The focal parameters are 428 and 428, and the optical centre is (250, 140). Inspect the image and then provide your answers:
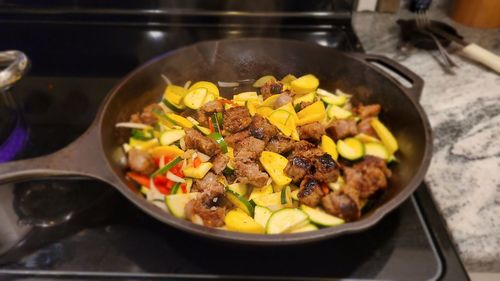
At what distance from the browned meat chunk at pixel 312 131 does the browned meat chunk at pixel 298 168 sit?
1.3 inches

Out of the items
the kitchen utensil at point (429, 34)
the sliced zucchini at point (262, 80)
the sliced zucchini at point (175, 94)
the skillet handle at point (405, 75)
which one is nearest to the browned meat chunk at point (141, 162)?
the sliced zucchini at point (175, 94)

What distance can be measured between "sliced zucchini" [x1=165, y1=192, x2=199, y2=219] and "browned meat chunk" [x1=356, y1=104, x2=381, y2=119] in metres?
0.49

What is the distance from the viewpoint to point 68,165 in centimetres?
79

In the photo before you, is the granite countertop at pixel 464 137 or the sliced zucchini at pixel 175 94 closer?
the sliced zucchini at pixel 175 94

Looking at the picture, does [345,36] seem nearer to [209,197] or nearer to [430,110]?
[430,110]

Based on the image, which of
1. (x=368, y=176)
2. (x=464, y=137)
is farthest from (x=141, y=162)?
(x=464, y=137)

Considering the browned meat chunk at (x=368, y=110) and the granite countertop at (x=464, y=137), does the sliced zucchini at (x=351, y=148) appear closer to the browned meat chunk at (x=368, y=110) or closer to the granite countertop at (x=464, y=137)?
the browned meat chunk at (x=368, y=110)

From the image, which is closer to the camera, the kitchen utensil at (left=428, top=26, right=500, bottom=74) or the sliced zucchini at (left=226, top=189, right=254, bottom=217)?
the sliced zucchini at (left=226, top=189, right=254, bottom=217)

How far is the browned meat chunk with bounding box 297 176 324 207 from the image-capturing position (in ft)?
1.95

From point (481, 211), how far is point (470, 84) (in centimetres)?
54

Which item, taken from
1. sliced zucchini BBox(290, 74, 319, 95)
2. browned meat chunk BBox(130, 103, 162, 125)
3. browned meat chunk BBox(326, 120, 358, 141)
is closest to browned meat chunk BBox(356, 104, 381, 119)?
browned meat chunk BBox(326, 120, 358, 141)

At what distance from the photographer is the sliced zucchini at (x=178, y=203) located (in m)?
0.65

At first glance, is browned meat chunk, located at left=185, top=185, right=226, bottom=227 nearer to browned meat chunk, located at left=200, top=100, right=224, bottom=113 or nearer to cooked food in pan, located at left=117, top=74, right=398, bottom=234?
cooked food in pan, located at left=117, top=74, right=398, bottom=234

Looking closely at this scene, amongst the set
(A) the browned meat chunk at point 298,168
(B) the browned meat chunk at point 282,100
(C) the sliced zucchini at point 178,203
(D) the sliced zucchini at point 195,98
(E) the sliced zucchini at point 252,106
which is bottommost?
(C) the sliced zucchini at point 178,203
